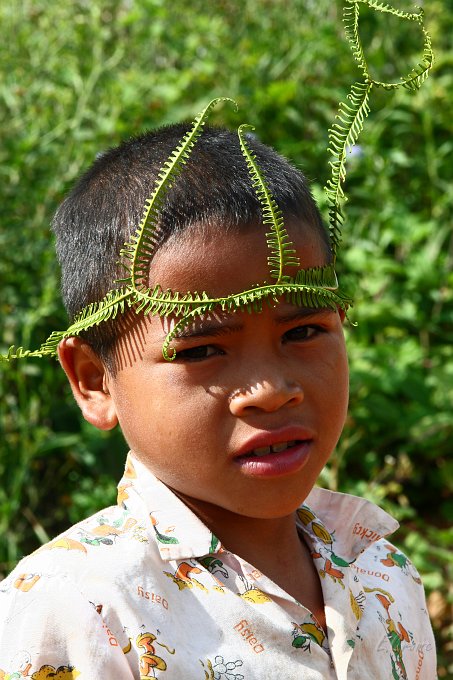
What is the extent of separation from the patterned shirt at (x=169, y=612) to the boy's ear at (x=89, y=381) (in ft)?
0.30

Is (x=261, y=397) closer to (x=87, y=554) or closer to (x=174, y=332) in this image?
(x=174, y=332)

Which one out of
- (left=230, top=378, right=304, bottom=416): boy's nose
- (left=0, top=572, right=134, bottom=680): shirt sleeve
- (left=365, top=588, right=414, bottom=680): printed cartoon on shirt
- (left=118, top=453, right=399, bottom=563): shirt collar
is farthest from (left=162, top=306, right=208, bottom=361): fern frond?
(left=365, top=588, right=414, bottom=680): printed cartoon on shirt

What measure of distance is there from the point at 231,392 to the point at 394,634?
54 cm

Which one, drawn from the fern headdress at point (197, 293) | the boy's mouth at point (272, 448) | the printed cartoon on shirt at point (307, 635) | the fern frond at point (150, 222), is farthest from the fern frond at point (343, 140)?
the printed cartoon on shirt at point (307, 635)

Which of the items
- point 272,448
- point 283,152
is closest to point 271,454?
point 272,448

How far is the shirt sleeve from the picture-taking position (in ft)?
4.02

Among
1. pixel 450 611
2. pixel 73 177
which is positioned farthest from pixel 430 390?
pixel 73 177

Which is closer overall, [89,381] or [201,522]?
[201,522]

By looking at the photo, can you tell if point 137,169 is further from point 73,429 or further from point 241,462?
point 73,429

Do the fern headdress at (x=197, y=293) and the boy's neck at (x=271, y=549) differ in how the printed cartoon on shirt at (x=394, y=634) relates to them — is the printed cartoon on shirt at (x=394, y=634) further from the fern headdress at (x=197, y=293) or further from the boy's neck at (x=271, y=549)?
the fern headdress at (x=197, y=293)

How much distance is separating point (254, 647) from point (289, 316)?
18.0 inches

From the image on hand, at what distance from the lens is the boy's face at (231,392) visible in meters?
1.36

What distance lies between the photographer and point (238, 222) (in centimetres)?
139

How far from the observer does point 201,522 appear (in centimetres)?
144
